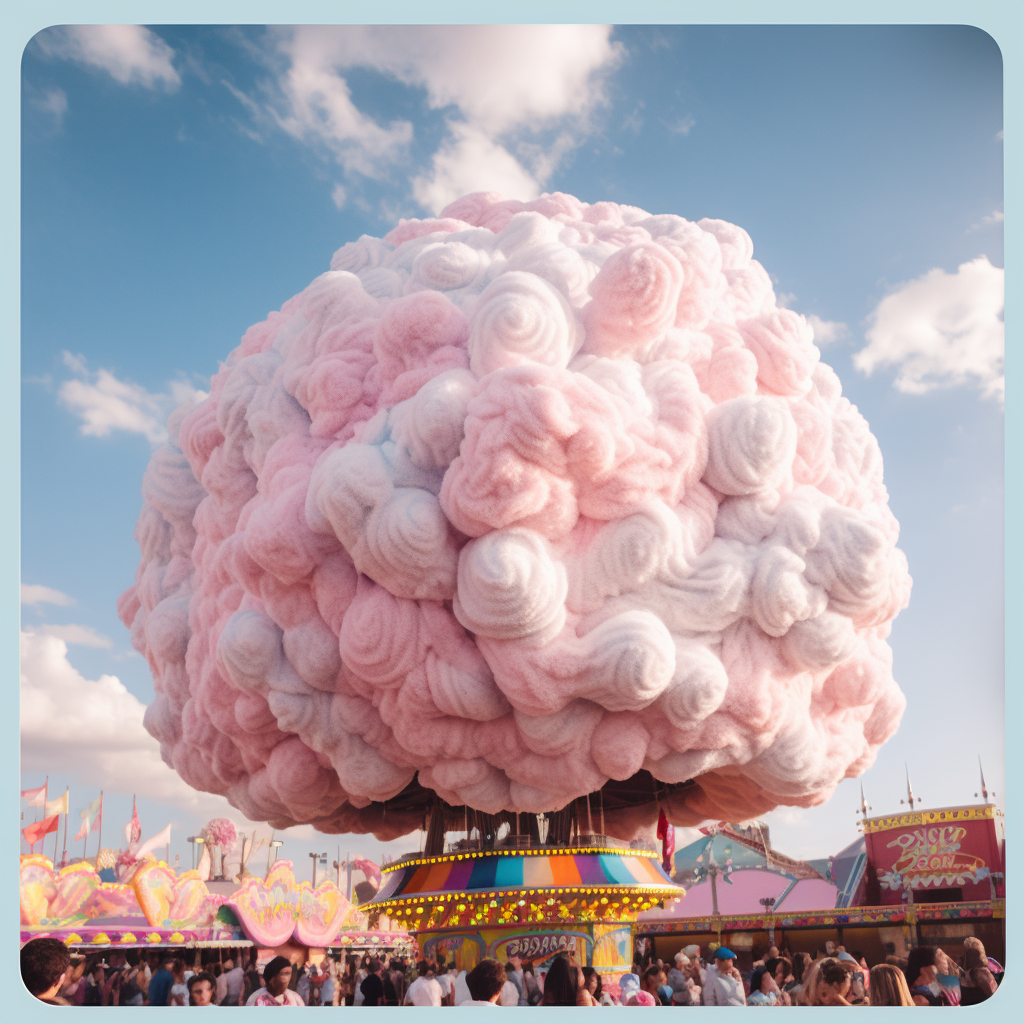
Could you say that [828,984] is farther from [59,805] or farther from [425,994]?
[59,805]

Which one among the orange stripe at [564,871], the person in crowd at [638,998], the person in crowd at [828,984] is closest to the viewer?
the person in crowd at [828,984]

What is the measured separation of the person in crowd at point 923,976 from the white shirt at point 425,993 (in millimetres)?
2310

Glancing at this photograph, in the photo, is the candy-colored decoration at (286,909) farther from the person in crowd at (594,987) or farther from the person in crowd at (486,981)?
the person in crowd at (486,981)

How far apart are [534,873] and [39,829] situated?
13398 millimetres

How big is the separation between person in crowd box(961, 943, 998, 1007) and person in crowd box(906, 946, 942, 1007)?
1.47 ft

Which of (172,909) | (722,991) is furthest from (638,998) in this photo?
(172,909)

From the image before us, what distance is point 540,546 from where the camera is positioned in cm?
446

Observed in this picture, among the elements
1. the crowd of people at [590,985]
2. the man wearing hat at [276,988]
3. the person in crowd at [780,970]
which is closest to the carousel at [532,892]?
the crowd of people at [590,985]

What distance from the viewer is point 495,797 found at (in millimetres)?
4992

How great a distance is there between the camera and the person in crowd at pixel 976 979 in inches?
193

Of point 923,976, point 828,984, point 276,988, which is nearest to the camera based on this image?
point 828,984

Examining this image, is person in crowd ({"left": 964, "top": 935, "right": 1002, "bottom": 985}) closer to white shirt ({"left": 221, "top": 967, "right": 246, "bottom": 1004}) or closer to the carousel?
the carousel

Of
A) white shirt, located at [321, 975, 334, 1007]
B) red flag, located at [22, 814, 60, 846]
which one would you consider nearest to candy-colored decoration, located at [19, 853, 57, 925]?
red flag, located at [22, 814, 60, 846]

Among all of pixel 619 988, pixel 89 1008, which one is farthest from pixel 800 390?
pixel 89 1008
